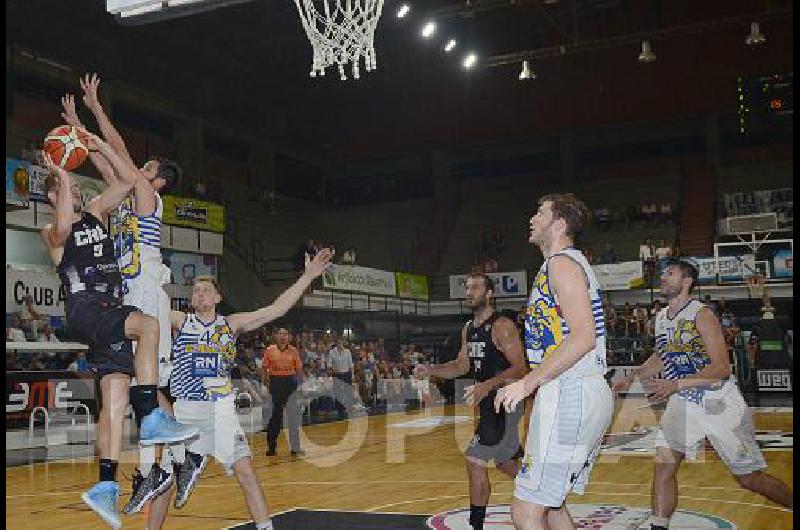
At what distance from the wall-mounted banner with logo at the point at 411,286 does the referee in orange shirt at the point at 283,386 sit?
12.5m

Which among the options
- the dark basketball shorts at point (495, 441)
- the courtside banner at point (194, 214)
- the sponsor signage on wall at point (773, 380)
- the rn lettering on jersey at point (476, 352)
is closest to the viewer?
the dark basketball shorts at point (495, 441)

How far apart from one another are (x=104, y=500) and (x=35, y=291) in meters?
13.5

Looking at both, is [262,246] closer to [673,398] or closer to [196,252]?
[196,252]

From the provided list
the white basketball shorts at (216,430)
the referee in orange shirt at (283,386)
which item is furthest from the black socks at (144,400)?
the referee in orange shirt at (283,386)

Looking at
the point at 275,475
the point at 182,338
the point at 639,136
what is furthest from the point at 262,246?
the point at 182,338

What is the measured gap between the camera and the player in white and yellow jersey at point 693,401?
5.64m

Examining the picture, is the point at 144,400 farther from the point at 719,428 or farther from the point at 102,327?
the point at 719,428

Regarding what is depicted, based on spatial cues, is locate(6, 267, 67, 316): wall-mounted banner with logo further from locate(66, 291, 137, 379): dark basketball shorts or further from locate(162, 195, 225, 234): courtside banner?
locate(66, 291, 137, 379): dark basketball shorts

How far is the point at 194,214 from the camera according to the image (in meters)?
22.1

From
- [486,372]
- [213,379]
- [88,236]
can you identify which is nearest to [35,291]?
[213,379]

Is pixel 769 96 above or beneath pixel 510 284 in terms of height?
above

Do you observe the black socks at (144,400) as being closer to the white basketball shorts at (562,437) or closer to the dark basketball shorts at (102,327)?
the dark basketball shorts at (102,327)

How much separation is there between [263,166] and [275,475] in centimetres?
2085

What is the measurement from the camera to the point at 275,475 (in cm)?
1022
